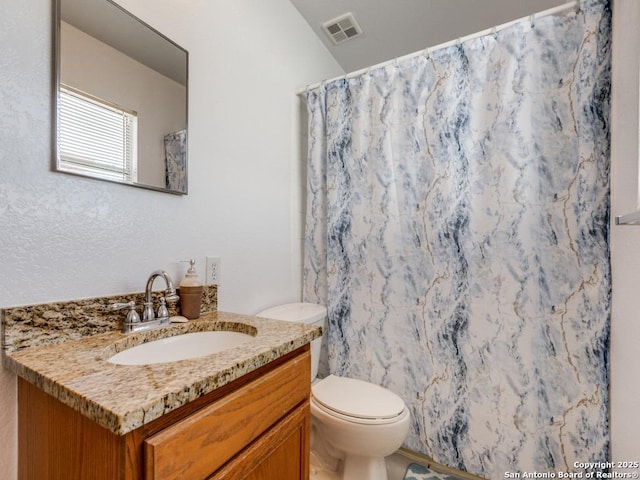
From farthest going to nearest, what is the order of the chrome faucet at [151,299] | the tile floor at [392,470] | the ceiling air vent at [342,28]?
the ceiling air vent at [342,28]
the tile floor at [392,470]
the chrome faucet at [151,299]

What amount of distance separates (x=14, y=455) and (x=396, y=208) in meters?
1.57

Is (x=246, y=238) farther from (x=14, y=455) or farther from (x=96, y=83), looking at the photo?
(x=14, y=455)

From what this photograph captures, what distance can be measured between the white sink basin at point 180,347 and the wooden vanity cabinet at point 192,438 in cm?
20

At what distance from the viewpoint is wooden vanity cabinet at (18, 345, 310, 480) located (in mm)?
525

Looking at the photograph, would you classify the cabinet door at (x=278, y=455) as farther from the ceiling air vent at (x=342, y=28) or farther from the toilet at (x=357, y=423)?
the ceiling air vent at (x=342, y=28)

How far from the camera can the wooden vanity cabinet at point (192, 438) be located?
20.7 inches

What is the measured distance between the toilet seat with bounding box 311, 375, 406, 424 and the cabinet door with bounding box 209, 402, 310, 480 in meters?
0.33

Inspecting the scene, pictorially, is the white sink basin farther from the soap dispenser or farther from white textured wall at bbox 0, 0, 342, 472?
white textured wall at bbox 0, 0, 342, 472

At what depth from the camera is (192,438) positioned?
23.3 inches

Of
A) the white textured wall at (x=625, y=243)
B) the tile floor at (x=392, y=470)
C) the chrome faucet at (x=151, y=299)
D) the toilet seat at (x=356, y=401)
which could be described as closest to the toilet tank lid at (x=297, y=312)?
the toilet seat at (x=356, y=401)

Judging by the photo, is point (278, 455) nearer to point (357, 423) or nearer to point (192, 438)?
point (192, 438)

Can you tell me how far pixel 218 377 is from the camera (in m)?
0.63

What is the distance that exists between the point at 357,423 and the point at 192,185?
1138 millimetres

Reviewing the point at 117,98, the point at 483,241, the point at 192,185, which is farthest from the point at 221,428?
the point at 483,241
